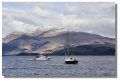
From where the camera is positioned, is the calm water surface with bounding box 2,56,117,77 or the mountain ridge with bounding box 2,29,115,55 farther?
the mountain ridge with bounding box 2,29,115,55

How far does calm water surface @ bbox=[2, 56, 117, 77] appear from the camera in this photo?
66.0 ft

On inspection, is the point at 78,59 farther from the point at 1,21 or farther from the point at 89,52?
the point at 1,21

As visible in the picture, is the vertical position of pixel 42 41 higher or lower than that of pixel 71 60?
higher

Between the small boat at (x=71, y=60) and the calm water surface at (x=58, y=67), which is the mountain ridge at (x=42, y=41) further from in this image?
the small boat at (x=71, y=60)

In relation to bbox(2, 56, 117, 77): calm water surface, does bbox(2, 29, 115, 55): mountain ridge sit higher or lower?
higher

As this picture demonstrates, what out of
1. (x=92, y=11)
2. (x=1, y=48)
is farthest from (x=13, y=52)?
(x=92, y=11)

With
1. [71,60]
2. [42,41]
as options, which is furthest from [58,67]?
[42,41]

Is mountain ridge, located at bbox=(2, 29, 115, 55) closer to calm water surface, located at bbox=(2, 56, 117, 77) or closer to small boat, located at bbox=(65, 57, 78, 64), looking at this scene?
calm water surface, located at bbox=(2, 56, 117, 77)

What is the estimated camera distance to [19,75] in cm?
2016

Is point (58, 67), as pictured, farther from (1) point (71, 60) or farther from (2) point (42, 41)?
(2) point (42, 41)

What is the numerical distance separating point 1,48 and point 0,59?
19 cm

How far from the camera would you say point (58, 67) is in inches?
797

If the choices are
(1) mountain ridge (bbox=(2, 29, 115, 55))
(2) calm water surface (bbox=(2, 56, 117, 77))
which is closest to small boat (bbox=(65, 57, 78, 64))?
(2) calm water surface (bbox=(2, 56, 117, 77))

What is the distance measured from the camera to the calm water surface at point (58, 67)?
2011 centimetres
